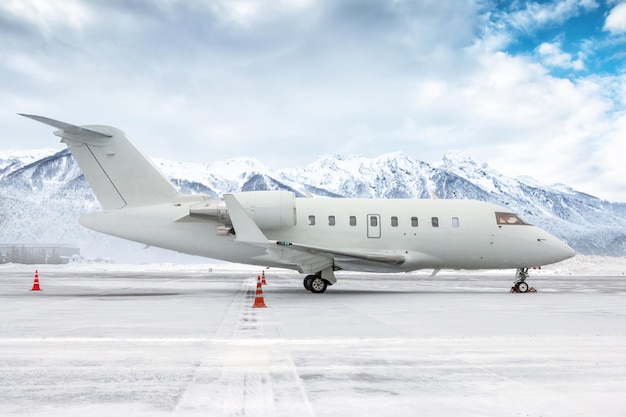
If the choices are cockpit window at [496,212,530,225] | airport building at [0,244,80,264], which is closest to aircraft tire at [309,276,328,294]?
cockpit window at [496,212,530,225]

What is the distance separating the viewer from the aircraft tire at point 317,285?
1970 centimetres

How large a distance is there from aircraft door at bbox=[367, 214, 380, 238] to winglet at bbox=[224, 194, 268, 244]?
4342 millimetres

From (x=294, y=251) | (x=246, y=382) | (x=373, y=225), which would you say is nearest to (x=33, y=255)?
(x=294, y=251)

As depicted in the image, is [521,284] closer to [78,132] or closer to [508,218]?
[508,218]

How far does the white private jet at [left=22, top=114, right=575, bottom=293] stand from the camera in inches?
770

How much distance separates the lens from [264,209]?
19.7 meters

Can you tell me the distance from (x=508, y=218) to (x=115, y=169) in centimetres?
1478

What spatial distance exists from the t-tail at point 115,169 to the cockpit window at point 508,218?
12.4 meters

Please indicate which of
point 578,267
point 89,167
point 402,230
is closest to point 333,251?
point 402,230

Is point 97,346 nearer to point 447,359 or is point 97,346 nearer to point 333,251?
point 447,359

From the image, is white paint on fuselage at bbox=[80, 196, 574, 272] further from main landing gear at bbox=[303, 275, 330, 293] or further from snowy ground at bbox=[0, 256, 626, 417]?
snowy ground at bbox=[0, 256, 626, 417]

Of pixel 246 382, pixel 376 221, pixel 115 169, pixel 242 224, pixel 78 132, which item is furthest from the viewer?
pixel 376 221

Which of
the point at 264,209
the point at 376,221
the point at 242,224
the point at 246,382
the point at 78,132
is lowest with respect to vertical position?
the point at 246,382

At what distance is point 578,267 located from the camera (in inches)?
2251
